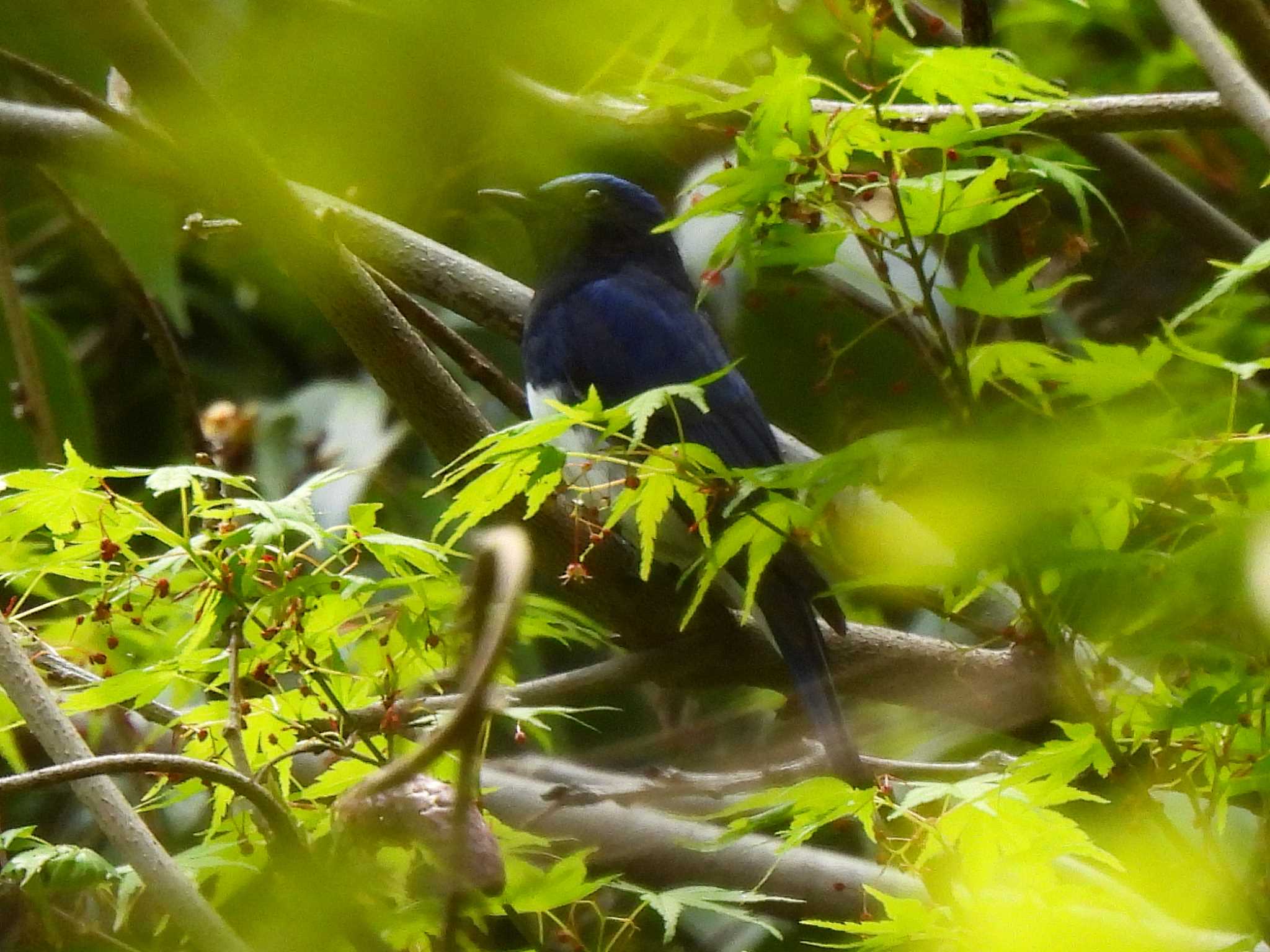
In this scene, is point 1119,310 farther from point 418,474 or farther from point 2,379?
point 2,379

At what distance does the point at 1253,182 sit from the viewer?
245 cm

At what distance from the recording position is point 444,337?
179 cm

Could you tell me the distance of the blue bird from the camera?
1808 mm

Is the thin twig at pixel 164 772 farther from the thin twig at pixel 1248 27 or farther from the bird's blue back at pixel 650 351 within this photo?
the thin twig at pixel 1248 27

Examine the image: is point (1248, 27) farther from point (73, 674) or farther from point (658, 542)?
point (73, 674)

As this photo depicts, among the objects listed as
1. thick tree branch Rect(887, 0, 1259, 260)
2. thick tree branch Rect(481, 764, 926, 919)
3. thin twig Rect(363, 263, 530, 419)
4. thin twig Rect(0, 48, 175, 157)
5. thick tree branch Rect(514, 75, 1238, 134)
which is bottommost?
thick tree branch Rect(481, 764, 926, 919)

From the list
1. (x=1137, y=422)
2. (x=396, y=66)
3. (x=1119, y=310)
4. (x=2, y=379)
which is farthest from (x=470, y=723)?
(x=2, y=379)

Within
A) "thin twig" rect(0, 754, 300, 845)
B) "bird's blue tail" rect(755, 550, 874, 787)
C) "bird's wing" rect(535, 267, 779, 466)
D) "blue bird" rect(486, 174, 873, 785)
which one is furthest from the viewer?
"bird's wing" rect(535, 267, 779, 466)

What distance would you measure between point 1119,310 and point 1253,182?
441 mm

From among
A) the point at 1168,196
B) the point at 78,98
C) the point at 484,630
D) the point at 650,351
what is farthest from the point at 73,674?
the point at 1168,196

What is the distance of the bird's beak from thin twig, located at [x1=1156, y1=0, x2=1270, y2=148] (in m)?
1.46

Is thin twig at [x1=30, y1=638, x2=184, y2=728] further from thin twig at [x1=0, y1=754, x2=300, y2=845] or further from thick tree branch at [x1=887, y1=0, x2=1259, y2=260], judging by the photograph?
thick tree branch at [x1=887, y1=0, x2=1259, y2=260]

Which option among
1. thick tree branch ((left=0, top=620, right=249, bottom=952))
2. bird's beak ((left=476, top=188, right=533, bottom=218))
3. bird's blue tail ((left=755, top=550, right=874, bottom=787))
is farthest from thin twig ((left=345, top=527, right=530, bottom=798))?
bird's beak ((left=476, top=188, right=533, bottom=218))

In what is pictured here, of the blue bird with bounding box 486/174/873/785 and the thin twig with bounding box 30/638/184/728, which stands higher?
the blue bird with bounding box 486/174/873/785
